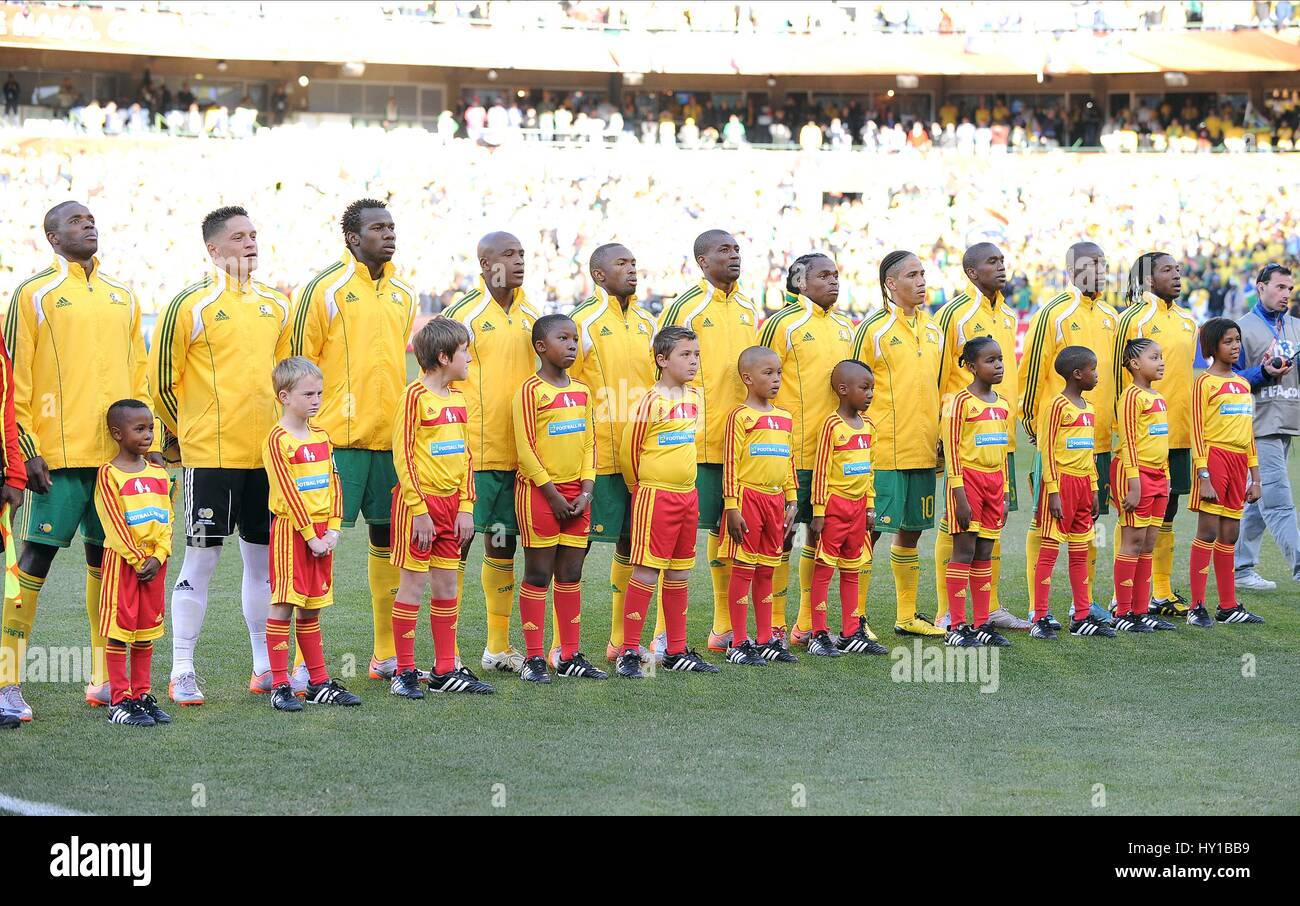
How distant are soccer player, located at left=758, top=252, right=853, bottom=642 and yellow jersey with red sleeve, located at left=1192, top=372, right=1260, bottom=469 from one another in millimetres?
2184

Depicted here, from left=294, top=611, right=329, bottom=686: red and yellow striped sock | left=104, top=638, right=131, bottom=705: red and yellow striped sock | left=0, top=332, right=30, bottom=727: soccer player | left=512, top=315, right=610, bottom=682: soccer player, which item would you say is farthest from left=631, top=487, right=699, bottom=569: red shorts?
left=0, top=332, right=30, bottom=727: soccer player

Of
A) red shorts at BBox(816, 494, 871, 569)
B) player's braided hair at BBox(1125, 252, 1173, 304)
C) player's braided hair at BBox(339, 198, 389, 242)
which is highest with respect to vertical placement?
player's braided hair at BBox(339, 198, 389, 242)

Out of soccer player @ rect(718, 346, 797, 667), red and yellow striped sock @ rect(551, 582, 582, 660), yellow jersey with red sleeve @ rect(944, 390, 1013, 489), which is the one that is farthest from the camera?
yellow jersey with red sleeve @ rect(944, 390, 1013, 489)

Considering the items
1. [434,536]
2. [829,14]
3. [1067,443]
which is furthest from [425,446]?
[829,14]

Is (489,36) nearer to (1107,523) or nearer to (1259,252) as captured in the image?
(1259,252)

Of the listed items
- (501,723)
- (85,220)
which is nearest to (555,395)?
(501,723)

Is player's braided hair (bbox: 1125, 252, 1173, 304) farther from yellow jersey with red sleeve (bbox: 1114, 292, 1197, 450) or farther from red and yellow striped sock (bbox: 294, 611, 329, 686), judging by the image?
red and yellow striped sock (bbox: 294, 611, 329, 686)

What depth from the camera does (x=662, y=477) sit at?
282 inches

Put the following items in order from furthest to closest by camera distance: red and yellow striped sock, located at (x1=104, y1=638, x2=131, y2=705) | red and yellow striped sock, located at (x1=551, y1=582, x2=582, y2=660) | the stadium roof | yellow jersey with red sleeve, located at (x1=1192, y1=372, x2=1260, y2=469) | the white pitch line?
the stadium roof < yellow jersey with red sleeve, located at (x1=1192, y1=372, x2=1260, y2=469) < red and yellow striped sock, located at (x1=551, y1=582, x2=582, y2=660) < red and yellow striped sock, located at (x1=104, y1=638, x2=131, y2=705) < the white pitch line

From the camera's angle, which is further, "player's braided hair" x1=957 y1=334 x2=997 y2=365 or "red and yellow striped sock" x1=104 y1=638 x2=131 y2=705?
"player's braided hair" x1=957 y1=334 x2=997 y2=365

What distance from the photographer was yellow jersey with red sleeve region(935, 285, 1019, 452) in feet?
27.6

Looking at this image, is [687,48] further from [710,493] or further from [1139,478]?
[710,493]

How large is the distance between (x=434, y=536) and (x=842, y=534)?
2.21 meters
